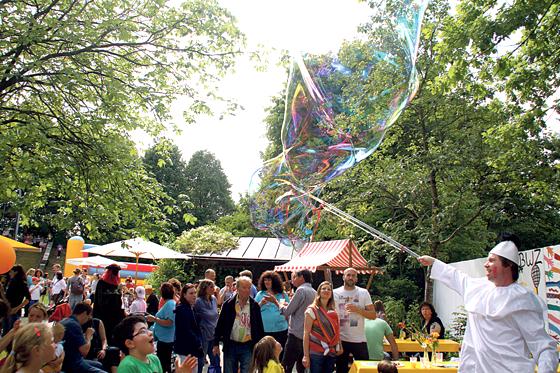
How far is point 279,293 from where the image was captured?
8664mm

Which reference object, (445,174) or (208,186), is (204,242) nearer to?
(445,174)

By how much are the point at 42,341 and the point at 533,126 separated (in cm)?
1032

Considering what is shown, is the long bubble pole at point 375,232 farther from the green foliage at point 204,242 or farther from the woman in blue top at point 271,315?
the green foliage at point 204,242

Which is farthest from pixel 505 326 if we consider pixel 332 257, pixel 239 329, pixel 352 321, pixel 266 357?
pixel 332 257

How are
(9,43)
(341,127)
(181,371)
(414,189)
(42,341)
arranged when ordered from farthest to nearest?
(414,189) → (341,127) → (9,43) → (42,341) → (181,371)

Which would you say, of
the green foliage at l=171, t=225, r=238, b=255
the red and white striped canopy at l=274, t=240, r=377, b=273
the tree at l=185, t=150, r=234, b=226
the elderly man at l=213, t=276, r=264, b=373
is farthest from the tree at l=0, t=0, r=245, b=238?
the tree at l=185, t=150, r=234, b=226

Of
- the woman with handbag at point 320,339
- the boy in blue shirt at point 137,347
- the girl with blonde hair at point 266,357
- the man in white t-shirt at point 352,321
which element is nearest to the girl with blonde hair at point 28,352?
the boy in blue shirt at point 137,347

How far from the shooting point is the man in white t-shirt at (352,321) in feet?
25.3

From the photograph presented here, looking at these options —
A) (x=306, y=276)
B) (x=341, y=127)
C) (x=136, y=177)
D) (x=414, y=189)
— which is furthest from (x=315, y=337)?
(x=414, y=189)

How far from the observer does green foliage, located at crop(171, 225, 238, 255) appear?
88.2ft

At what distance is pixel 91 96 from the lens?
10500 millimetres

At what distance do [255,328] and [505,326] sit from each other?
3.80 m

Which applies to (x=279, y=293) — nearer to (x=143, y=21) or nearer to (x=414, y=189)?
(x=143, y=21)

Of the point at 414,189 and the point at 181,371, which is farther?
the point at 414,189
